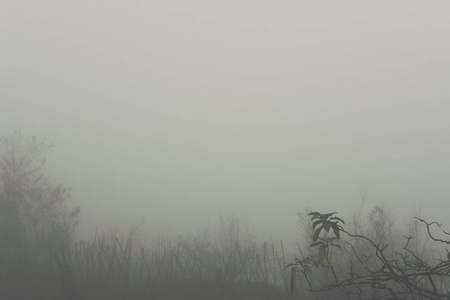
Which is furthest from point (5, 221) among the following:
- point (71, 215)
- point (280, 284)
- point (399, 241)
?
point (399, 241)

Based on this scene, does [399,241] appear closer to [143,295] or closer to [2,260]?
[143,295]

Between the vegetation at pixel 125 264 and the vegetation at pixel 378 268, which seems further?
the vegetation at pixel 125 264

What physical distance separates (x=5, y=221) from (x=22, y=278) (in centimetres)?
511

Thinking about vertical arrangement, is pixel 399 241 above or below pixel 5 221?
below

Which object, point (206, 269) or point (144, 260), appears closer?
point (144, 260)

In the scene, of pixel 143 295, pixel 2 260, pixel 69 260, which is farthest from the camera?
pixel 69 260

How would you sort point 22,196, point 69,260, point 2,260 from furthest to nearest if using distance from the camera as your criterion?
point 22,196, point 69,260, point 2,260

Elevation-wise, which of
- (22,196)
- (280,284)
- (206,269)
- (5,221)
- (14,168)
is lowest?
(280,284)

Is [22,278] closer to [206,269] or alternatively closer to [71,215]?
[71,215]

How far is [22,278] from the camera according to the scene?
16703mm

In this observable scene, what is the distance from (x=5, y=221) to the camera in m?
20.3

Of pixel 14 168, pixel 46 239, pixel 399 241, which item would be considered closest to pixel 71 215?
pixel 46 239

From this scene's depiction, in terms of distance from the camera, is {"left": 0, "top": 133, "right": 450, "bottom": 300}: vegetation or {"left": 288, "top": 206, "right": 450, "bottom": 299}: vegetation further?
{"left": 0, "top": 133, "right": 450, "bottom": 300}: vegetation

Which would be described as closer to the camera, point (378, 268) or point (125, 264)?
point (378, 268)
